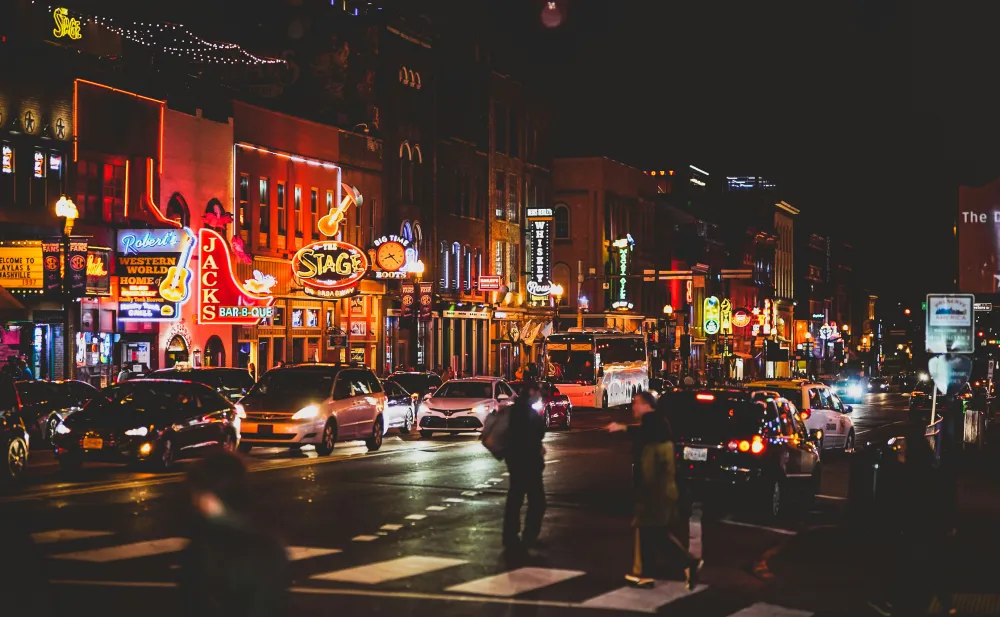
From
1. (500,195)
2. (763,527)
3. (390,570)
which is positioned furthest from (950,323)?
(500,195)

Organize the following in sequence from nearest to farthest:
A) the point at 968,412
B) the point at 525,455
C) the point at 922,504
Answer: the point at 922,504 < the point at 525,455 < the point at 968,412

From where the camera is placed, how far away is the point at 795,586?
557 inches

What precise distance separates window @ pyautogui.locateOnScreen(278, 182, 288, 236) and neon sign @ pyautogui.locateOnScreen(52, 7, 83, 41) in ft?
40.5

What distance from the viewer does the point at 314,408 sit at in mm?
29141

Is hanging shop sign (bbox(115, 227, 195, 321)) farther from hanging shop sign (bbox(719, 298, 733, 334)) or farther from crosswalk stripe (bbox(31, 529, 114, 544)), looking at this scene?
hanging shop sign (bbox(719, 298, 733, 334))

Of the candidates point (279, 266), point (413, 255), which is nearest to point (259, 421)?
point (279, 266)

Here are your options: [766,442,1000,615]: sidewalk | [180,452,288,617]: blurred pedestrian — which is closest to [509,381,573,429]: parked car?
[766,442,1000,615]: sidewalk

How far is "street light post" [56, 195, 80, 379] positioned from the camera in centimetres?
3250

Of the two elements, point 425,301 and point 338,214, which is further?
point 425,301

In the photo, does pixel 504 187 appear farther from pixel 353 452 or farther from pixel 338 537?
pixel 338 537

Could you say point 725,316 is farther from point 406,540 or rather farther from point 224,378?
point 406,540

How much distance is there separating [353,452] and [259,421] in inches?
123

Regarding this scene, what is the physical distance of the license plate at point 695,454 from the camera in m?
19.3

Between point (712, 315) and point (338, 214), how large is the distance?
174 ft
